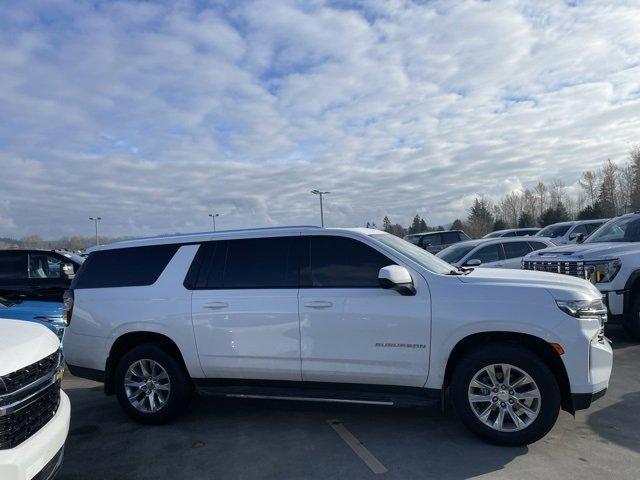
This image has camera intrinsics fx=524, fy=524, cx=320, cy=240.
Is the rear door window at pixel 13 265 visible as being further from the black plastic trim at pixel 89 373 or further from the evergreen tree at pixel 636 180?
the evergreen tree at pixel 636 180

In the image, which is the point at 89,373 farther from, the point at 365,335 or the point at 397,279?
the point at 397,279

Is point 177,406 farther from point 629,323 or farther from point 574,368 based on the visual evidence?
point 629,323

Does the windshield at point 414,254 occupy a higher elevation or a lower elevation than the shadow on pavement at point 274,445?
higher

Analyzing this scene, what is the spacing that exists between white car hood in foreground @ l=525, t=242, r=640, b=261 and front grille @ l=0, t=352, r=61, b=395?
24.4ft

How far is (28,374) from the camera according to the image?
321 cm

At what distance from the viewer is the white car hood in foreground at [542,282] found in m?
4.51

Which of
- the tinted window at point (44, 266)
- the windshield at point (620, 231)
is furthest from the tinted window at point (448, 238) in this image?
the tinted window at point (44, 266)

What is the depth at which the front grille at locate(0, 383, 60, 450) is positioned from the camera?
2.94 meters

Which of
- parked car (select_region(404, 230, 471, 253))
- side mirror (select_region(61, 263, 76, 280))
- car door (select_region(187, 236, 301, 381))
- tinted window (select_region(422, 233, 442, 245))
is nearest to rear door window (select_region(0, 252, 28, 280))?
side mirror (select_region(61, 263, 76, 280))

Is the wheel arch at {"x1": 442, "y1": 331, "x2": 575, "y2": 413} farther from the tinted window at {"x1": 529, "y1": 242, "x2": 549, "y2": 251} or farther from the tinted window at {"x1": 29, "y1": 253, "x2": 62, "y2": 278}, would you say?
the tinted window at {"x1": 529, "y1": 242, "x2": 549, "y2": 251}

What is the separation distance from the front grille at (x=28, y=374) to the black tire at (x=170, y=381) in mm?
1723

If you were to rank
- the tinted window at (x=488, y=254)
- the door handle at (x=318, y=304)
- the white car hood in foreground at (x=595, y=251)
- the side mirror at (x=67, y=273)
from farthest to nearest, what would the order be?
the tinted window at (x=488, y=254) → the side mirror at (x=67, y=273) → the white car hood in foreground at (x=595, y=251) → the door handle at (x=318, y=304)

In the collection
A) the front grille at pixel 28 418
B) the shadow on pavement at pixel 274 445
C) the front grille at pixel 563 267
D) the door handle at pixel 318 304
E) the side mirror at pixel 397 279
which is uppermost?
the side mirror at pixel 397 279

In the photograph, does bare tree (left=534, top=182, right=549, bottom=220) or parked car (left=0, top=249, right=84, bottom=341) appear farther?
bare tree (left=534, top=182, right=549, bottom=220)
